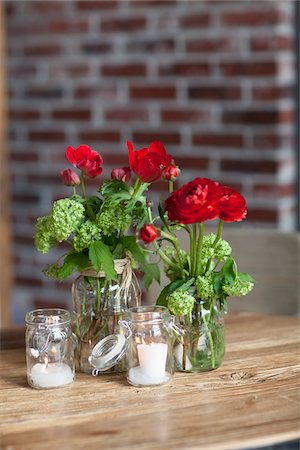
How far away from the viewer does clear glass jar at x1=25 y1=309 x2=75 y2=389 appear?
143cm

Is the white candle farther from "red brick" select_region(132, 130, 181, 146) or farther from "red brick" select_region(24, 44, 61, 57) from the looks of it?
"red brick" select_region(24, 44, 61, 57)

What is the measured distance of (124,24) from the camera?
312cm

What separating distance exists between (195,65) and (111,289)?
1.62 metres

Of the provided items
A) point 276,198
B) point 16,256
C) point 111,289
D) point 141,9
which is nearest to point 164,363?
point 111,289

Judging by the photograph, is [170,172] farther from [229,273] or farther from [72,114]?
[72,114]

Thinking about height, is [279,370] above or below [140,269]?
below

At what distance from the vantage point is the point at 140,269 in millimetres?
1561

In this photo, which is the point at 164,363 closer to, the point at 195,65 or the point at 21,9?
the point at 195,65

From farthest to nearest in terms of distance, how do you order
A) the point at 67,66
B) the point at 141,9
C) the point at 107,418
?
the point at 67,66 < the point at 141,9 < the point at 107,418

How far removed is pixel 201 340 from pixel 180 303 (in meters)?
0.10

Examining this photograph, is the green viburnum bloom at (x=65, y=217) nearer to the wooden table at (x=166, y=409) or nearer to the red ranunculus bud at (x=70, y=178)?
the red ranunculus bud at (x=70, y=178)

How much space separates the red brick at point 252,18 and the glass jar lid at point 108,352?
5.21ft

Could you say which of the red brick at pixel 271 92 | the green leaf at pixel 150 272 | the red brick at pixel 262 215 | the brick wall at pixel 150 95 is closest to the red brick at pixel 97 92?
the brick wall at pixel 150 95

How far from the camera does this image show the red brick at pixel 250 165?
283 centimetres
